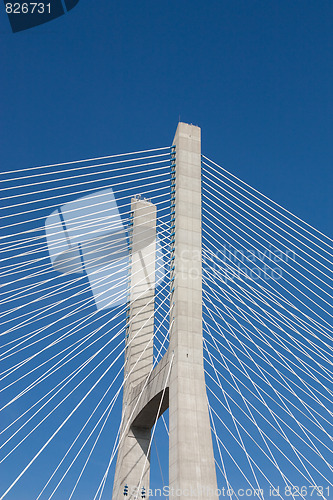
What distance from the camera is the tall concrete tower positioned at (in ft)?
48.5

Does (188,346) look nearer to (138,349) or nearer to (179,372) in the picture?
(179,372)

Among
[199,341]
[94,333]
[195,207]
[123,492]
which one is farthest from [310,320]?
[123,492]

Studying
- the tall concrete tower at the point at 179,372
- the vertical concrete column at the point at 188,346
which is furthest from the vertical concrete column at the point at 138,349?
the vertical concrete column at the point at 188,346

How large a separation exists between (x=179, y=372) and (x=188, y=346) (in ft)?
2.81

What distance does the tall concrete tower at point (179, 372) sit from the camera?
582 inches

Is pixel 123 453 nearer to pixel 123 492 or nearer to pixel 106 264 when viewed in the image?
pixel 123 492

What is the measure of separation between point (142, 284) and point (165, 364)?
19.5ft

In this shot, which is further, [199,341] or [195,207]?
[195,207]

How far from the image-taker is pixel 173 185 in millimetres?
19141

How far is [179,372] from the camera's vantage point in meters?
15.7

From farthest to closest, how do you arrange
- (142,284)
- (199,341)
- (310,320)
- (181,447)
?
(142,284) < (310,320) < (199,341) < (181,447)

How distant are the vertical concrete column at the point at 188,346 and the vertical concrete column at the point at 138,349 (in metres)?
1.58

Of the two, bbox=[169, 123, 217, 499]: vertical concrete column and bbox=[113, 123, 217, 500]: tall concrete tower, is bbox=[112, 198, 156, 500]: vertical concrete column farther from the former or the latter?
bbox=[169, 123, 217, 499]: vertical concrete column

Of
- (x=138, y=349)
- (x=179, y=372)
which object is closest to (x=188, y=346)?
(x=179, y=372)
